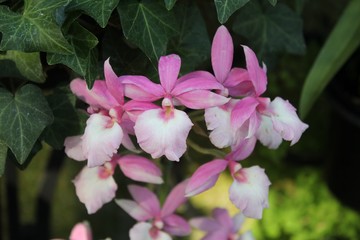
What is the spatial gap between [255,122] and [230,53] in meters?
0.09

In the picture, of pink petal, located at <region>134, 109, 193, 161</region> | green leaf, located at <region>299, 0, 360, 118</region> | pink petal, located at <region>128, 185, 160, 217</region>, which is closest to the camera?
pink petal, located at <region>134, 109, 193, 161</region>

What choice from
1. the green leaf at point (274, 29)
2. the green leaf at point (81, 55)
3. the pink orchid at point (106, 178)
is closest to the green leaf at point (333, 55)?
the green leaf at point (274, 29)

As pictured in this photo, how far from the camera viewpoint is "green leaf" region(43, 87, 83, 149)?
0.89 meters

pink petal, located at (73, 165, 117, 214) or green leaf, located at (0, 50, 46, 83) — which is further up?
green leaf, located at (0, 50, 46, 83)

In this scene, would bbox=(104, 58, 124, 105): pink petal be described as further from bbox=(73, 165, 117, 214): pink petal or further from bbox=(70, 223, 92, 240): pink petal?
bbox=(70, 223, 92, 240): pink petal

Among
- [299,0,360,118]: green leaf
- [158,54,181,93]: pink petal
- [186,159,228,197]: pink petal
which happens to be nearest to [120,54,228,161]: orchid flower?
[158,54,181,93]: pink petal

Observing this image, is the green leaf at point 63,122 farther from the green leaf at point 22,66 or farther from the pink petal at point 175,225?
the pink petal at point 175,225

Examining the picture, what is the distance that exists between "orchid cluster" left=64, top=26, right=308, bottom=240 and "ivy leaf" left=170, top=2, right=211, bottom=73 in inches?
3.7

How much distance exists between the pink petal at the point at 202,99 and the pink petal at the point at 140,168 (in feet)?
0.52

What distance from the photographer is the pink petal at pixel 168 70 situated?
0.77 metres

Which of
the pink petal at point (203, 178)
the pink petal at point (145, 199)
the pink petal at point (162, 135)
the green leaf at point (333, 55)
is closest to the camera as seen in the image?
the pink petal at point (162, 135)

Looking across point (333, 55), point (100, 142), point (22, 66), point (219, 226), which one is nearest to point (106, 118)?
point (100, 142)

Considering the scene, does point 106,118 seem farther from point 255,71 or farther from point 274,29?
point 274,29

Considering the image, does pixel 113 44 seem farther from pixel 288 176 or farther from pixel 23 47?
pixel 288 176
